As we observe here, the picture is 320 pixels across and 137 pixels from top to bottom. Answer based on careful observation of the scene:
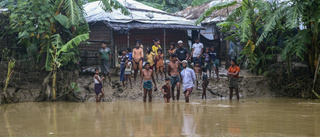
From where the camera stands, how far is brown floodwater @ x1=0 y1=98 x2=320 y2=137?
720 cm

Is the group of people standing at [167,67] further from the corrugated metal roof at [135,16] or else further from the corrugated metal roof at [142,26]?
the corrugated metal roof at [135,16]

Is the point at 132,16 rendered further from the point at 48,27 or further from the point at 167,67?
the point at 167,67

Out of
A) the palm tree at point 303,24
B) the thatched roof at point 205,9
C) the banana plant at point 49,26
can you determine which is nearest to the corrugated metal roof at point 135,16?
the thatched roof at point 205,9

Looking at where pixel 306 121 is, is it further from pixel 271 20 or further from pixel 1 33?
pixel 1 33

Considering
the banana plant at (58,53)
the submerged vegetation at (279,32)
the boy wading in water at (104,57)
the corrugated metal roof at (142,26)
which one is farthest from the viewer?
the corrugated metal roof at (142,26)

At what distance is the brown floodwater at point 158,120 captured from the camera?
7.20m

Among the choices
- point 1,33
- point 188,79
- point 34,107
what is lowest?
point 34,107

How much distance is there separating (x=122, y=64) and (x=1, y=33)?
447 centimetres

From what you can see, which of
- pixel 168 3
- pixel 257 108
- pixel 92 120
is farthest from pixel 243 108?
pixel 168 3

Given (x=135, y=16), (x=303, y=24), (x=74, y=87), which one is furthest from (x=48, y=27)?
(x=303, y=24)

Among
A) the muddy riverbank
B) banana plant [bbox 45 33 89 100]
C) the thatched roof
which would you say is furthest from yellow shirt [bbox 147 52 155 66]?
the thatched roof

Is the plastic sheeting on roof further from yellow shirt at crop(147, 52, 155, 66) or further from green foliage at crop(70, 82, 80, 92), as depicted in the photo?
green foliage at crop(70, 82, 80, 92)

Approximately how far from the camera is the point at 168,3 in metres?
26.7

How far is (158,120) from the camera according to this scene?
865 centimetres
